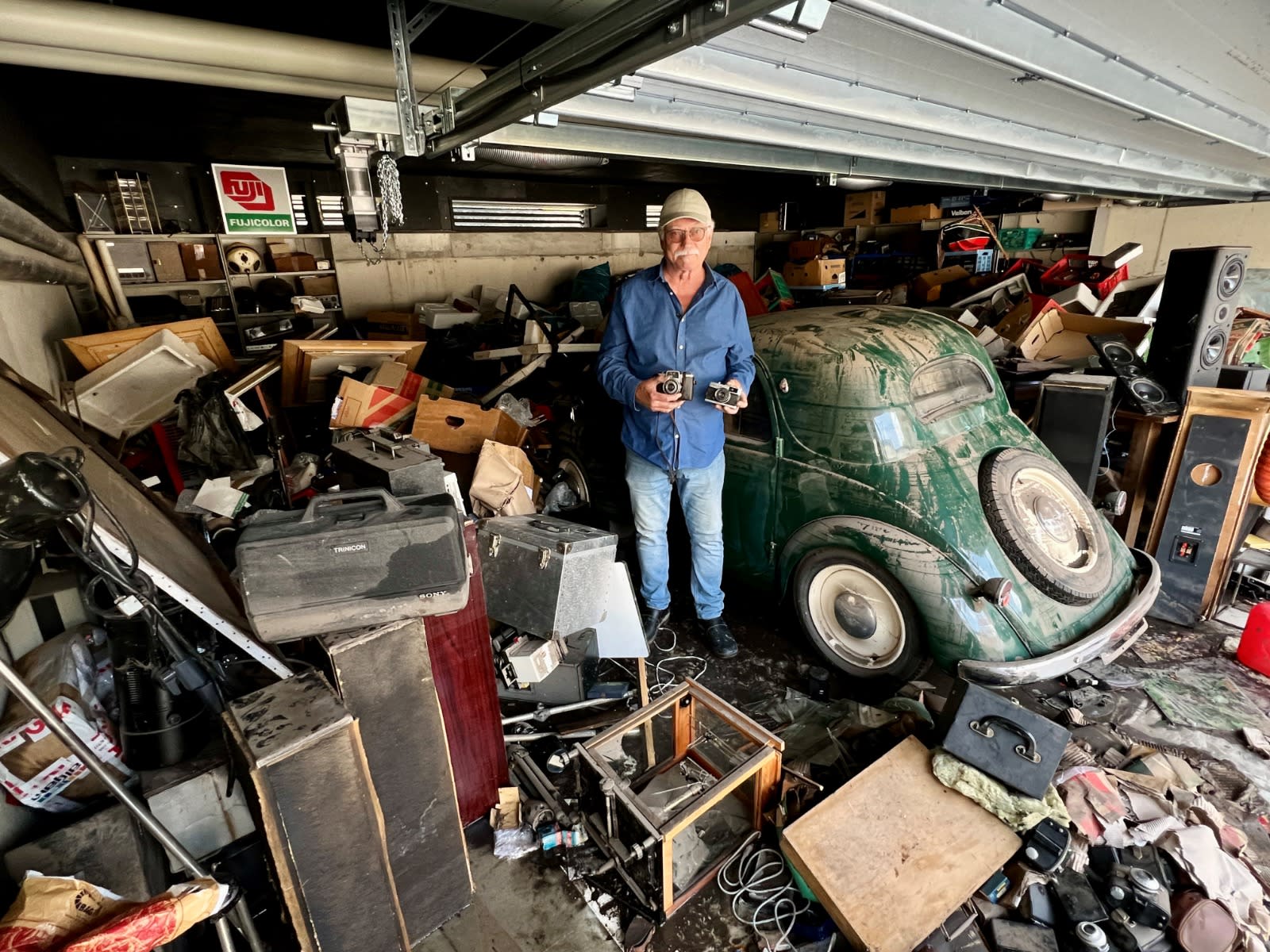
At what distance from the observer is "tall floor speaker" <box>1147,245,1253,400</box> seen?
322cm

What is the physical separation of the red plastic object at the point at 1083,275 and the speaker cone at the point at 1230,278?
2377 mm

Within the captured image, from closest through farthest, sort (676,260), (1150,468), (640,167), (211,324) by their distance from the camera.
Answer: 1. (676,260)
2. (1150,468)
3. (211,324)
4. (640,167)

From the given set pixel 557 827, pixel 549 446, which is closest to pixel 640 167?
pixel 549 446

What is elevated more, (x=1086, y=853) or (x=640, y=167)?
(x=640, y=167)

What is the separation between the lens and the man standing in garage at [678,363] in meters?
2.51

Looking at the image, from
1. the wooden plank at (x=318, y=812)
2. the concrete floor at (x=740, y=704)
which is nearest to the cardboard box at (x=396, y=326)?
the concrete floor at (x=740, y=704)

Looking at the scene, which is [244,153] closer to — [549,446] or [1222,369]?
[549,446]

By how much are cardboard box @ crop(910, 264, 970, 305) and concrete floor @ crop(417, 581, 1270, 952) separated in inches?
192

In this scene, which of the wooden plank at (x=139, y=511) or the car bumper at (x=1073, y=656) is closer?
the wooden plank at (x=139, y=511)

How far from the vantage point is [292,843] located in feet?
4.51

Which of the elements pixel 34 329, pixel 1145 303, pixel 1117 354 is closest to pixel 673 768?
pixel 1117 354

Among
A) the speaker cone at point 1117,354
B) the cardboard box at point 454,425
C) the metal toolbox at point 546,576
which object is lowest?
the metal toolbox at point 546,576

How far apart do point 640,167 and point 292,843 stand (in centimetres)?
846

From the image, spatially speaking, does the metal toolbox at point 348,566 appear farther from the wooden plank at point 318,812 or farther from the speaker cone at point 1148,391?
the speaker cone at point 1148,391
